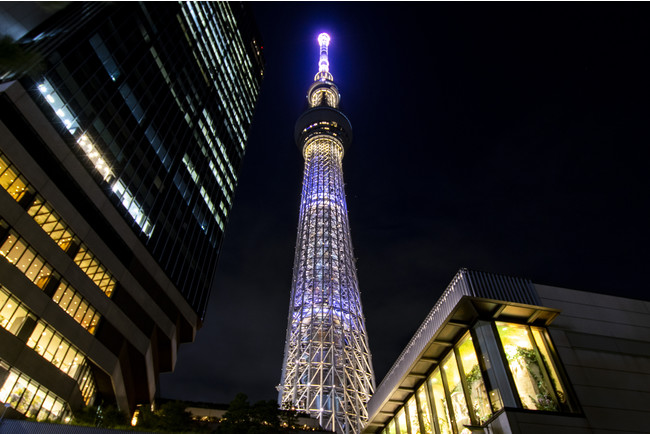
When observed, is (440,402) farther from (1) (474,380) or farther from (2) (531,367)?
(2) (531,367)

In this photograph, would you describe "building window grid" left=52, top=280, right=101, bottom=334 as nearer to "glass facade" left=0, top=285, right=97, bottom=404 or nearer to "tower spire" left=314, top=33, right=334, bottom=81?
"glass facade" left=0, top=285, right=97, bottom=404

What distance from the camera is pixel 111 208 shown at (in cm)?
3991

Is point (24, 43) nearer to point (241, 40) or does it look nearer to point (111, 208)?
point (111, 208)

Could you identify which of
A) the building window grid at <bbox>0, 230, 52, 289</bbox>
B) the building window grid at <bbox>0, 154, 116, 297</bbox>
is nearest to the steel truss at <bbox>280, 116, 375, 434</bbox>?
the building window grid at <bbox>0, 154, 116, 297</bbox>

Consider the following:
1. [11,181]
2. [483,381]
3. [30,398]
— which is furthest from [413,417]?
[11,181]

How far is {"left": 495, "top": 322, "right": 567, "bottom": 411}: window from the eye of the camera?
1535 centimetres

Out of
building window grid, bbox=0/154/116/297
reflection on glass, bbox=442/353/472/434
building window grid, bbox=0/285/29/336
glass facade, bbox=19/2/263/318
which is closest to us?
reflection on glass, bbox=442/353/472/434

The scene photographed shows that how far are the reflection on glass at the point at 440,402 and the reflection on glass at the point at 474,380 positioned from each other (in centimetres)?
202

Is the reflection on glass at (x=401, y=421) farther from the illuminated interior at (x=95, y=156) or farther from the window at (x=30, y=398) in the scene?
the illuminated interior at (x=95, y=156)

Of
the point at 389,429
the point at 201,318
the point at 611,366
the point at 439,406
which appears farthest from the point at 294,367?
the point at 611,366

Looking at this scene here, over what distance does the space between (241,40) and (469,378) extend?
7936 cm

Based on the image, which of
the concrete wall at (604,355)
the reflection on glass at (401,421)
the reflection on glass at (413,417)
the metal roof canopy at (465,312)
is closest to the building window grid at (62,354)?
the reflection on glass at (401,421)

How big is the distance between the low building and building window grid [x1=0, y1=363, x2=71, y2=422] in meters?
25.4

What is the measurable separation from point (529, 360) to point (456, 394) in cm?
322
